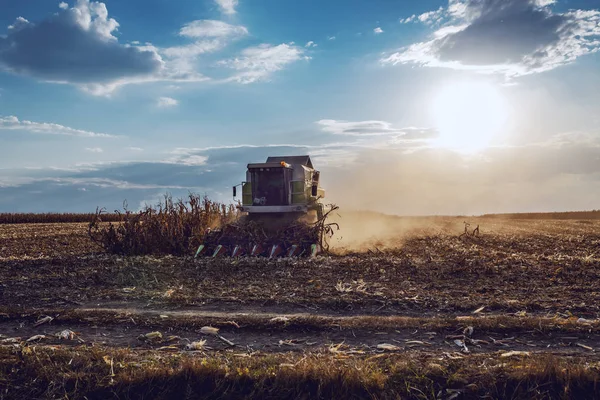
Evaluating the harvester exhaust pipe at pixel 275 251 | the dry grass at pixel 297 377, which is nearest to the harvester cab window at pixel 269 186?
the harvester exhaust pipe at pixel 275 251

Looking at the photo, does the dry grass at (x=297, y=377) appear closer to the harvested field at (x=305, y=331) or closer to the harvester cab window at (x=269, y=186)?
the harvested field at (x=305, y=331)

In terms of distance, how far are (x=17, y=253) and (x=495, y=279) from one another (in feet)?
53.3

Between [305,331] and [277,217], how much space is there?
11197 millimetres

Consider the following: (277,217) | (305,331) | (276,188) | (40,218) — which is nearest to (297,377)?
(305,331)

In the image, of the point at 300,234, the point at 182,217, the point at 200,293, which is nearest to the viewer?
the point at 200,293

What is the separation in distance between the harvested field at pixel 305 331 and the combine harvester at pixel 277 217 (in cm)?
287

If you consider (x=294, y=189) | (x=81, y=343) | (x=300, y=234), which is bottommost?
(x=81, y=343)

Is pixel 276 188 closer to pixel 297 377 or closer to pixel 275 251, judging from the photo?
pixel 275 251

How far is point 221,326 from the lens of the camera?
7508 mm

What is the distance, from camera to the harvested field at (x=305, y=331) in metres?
5.50

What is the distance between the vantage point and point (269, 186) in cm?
1883

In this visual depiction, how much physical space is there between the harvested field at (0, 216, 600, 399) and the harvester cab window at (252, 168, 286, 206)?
19.2 ft

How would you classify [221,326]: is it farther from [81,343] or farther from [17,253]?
[17,253]

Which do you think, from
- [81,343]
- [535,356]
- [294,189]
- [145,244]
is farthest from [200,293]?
[294,189]
